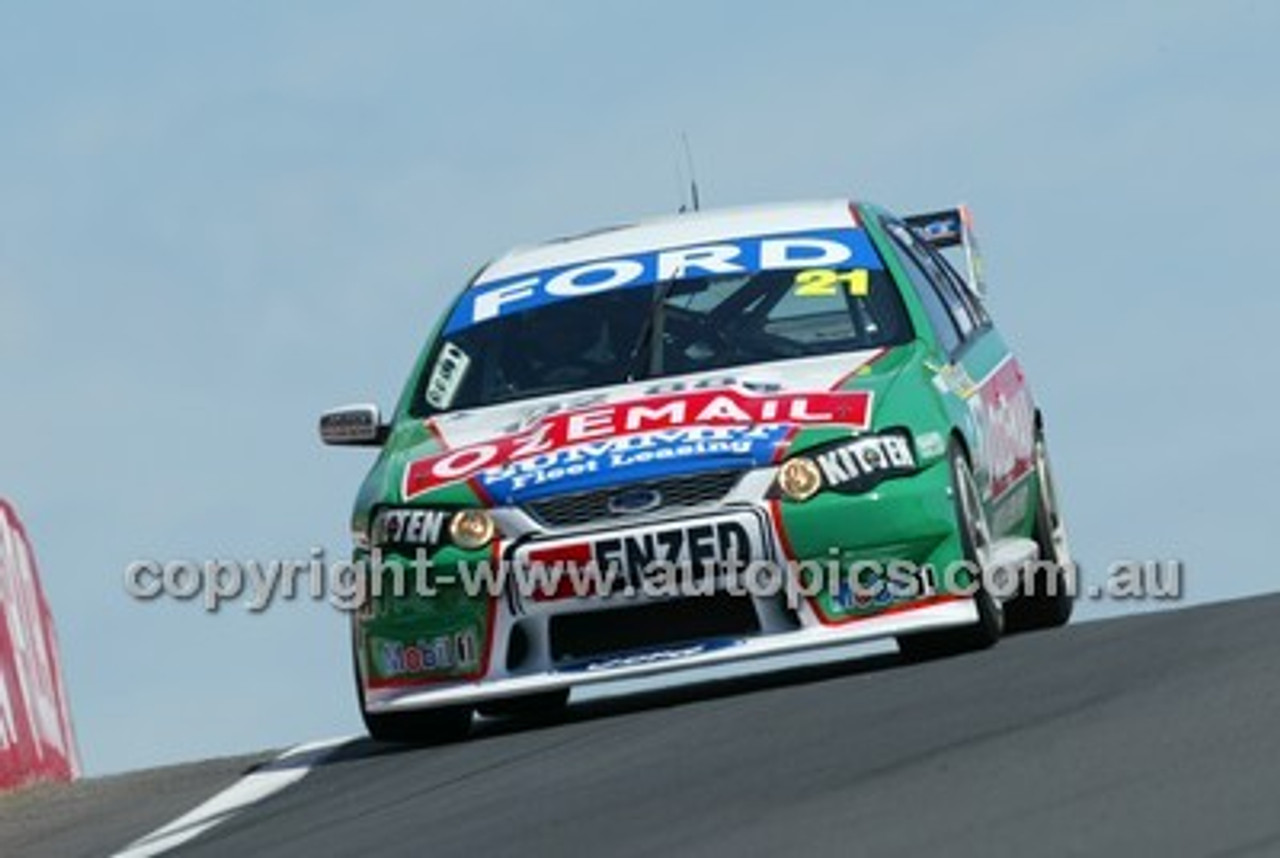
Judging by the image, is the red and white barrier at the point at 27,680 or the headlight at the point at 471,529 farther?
the red and white barrier at the point at 27,680

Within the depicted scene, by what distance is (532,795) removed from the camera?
916 centimetres

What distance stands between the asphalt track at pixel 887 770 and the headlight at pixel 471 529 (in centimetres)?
56

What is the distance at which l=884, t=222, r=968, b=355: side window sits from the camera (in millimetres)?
12852

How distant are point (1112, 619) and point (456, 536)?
2342 millimetres

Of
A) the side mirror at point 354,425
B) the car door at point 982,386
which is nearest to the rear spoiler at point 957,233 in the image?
the car door at point 982,386

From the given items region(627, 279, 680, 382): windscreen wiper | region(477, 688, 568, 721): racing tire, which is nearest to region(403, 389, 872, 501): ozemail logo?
region(627, 279, 680, 382): windscreen wiper

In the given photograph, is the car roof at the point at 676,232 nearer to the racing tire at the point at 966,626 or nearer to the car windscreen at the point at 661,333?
the car windscreen at the point at 661,333

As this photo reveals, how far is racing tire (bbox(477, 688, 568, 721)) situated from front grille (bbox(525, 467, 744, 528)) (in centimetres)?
102

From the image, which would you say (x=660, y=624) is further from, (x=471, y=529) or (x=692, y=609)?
(x=471, y=529)

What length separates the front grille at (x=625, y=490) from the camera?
11266mm

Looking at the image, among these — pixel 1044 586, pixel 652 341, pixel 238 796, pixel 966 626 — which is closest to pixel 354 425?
pixel 652 341

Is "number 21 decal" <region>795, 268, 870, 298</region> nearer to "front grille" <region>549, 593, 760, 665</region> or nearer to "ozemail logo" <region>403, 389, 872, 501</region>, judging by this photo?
"ozemail logo" <region>403, 389, 872, 501</region>

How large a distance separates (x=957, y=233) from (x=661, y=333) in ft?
11.9

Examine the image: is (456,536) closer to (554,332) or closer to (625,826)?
(554,332)
